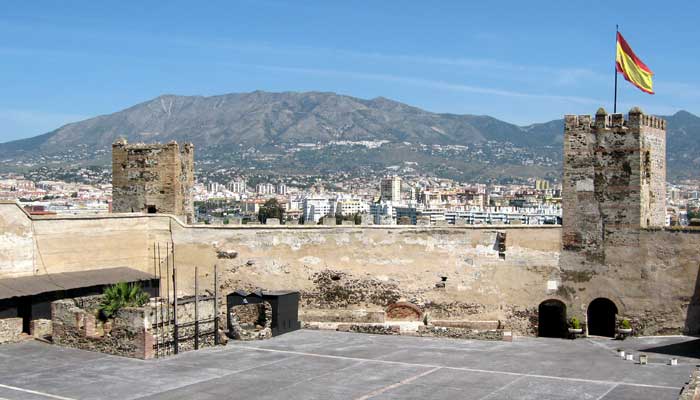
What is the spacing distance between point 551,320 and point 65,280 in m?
14.8

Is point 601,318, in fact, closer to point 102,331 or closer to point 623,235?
point 623,235

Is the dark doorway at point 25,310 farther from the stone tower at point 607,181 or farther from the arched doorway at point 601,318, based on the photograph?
the arched doorway at point 601,318

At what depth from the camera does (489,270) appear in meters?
25.5

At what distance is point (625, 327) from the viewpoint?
2372cm

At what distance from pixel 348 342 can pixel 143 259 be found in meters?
7.84

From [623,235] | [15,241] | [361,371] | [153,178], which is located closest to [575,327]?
[623,235]

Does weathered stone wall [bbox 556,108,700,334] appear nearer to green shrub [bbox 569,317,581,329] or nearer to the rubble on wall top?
green shrub [bbox 569,317,581,329]

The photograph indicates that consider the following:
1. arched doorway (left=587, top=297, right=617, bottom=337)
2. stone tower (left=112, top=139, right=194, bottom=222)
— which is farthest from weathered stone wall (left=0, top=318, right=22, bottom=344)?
arched doorway (left=587, top=297, right=617, bottom=337)

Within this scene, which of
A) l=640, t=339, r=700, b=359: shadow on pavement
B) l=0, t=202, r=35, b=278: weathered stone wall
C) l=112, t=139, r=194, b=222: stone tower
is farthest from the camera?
l=112, t=139, r=194, b=222: stone tower

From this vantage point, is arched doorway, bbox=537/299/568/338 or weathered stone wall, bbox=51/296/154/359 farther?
arched doorway, bbox=537/299/568/338

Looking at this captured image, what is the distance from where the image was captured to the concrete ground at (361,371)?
693 inches

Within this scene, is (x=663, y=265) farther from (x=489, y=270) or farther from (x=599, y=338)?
(x=489, y=270)

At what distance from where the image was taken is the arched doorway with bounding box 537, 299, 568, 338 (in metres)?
25.4

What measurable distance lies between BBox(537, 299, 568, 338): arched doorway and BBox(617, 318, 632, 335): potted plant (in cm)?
186
